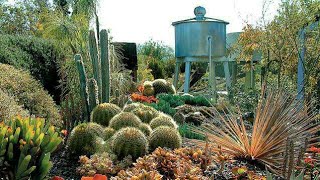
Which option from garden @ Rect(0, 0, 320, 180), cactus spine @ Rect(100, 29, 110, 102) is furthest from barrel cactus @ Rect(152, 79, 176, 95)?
cactus spine @ Rect(100, 29, 110, 102)

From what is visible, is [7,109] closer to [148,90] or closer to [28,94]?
[28,94]

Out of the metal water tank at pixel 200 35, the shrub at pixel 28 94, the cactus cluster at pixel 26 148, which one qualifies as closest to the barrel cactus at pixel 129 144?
the cactus cluster at pixel 26 148

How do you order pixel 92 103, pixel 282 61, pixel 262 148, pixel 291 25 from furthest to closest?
pixel 282 61 < pixel 291 25 < pixel 92 103 < pixel 262 148

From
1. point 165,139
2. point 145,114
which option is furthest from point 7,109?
point 165,139

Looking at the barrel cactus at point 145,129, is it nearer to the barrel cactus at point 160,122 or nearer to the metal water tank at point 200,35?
the barrel cactus at point 160,122

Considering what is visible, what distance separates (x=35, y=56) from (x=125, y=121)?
18.3 feet

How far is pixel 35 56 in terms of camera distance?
32.8 ft

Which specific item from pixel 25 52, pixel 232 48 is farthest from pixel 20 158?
pixel 232 48

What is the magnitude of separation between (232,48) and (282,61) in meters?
4.06

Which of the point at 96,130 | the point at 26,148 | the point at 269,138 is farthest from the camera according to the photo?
the point at 96,130

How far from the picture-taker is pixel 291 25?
9281mm

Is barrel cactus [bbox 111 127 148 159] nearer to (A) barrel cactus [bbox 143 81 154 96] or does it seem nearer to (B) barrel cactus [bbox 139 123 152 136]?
(B) barrel cactus [bbox 139 123 152 136]

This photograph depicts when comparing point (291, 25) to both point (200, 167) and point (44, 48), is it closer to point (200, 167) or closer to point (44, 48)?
point (44, 48)

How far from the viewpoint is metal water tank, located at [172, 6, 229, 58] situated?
40.1 feet
